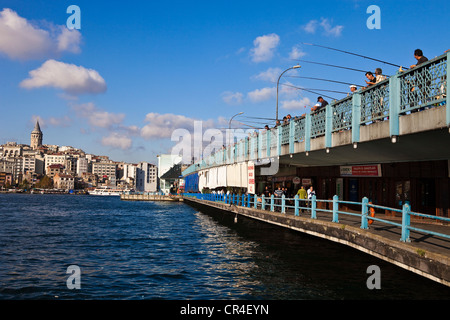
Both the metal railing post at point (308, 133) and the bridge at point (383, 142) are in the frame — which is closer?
the bridge at point (383, 142)

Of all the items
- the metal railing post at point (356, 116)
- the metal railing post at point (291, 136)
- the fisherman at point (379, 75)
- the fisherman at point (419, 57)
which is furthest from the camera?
the metal railing post at point (291, 136)

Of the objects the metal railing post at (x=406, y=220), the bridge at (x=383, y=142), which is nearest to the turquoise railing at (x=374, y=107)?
the bridge at (x=383, y=142)

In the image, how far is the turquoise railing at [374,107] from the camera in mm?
10719

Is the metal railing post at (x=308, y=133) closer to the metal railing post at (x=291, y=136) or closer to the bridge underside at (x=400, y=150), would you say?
the bridge underside at (x=400, y=150)

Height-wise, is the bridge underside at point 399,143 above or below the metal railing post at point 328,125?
below

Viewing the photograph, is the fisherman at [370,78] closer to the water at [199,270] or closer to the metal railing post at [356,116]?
the metal railing post at [356,116]

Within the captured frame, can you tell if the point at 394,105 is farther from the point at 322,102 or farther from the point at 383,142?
the point at 322,102

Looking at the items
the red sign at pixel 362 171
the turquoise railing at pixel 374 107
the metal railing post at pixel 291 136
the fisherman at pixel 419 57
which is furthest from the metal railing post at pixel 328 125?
the fisherman at pixel 419 57

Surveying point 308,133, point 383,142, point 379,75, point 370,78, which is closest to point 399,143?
point 383,142

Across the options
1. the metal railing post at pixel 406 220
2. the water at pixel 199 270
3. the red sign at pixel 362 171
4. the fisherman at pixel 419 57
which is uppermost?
the fisherman at pixel 419 57

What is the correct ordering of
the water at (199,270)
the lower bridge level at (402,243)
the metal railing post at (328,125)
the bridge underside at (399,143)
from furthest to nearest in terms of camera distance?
the metal railing post at (328,125), the water at (199,270), the bridge underside at (399,143), the lower bridge level at (402,243)
